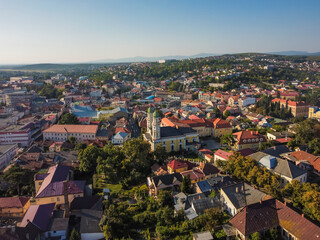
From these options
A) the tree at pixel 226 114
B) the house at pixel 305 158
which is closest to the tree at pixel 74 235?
the house at pixel 305 158

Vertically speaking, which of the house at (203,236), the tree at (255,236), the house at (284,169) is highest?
the house at (284,169)

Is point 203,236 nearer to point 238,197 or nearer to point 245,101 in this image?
point 238,197

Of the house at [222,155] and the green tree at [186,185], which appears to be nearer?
the green tree at [186,185]

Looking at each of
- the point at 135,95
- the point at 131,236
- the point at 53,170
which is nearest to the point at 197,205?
the point at 131,236

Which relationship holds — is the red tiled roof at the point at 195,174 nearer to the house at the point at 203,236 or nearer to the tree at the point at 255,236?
the house at the point at 203,236

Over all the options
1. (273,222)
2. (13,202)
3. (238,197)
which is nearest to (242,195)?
(238,197)

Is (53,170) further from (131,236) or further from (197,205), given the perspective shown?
(197,205)

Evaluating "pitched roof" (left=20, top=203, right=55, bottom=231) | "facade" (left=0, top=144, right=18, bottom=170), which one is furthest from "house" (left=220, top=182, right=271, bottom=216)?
"facade" (left=0, top=144, right=18, bottom=170)

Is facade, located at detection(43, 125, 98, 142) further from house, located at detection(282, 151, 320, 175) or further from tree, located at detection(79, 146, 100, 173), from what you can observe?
house, located at detection(282, 151, 320, 175)

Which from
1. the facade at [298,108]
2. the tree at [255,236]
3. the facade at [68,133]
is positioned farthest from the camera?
the facade at [298,108]
